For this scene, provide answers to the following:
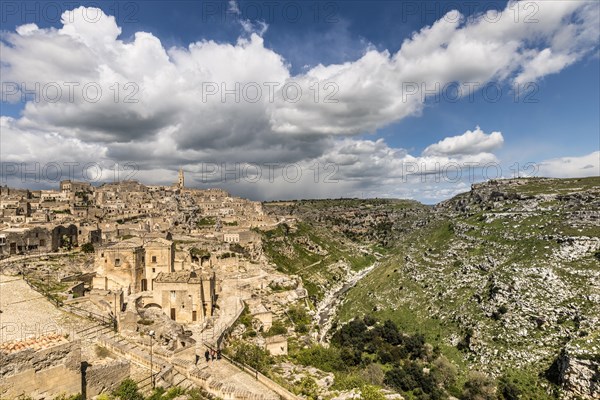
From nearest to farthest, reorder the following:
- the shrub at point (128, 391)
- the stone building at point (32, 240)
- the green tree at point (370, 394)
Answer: the shrub at point (128, 391), the green tree at point (370, 394), the stone building at point (32, 240)

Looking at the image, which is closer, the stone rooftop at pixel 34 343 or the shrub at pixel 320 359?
the stone rooftop at pixel 34 343

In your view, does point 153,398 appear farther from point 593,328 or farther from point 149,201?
point 149,201


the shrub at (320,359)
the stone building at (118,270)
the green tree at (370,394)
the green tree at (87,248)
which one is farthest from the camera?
the green tree at (87,248)

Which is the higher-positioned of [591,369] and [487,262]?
[487,262]

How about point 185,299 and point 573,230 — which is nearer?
point 185,299

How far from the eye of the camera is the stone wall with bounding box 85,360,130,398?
14.9m

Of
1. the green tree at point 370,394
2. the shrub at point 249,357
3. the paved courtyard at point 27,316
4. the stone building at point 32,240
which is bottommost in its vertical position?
the green tree at point 370,394

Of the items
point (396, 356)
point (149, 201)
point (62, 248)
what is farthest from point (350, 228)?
point (62, 248)

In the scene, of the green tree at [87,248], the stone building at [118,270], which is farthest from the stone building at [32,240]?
the stone building at [118,270]

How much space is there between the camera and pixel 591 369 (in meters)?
31.9

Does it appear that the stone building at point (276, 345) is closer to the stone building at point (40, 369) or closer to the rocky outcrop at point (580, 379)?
the stone building at point (40, 369)

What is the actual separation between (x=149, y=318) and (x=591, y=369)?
1554 inches

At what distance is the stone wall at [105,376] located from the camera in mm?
14891

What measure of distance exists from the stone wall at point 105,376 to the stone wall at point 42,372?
28.8 inches
